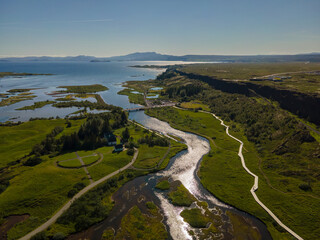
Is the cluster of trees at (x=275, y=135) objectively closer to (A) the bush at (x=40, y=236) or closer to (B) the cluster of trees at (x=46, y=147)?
(A) the bush at (x=40, y=236)

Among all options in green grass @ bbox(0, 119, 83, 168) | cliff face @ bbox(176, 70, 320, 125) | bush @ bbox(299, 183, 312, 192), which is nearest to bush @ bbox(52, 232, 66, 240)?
green grass @ bbox(0, 119, 83, 168)

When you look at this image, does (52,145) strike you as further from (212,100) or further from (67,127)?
(212,100)

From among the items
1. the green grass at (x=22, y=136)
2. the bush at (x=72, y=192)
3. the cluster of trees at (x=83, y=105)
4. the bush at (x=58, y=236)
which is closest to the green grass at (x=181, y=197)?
the bush at (x=72, y=192)

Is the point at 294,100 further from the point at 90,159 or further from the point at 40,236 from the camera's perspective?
the point at 40,236

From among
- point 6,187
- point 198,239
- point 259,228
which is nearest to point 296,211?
point 259,228

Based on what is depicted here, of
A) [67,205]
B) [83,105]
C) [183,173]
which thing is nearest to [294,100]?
[183,173]

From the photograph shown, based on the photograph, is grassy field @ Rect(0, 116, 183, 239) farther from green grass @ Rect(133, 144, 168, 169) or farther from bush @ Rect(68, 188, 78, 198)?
bush @ Rect(68, 188, 78, 198)
